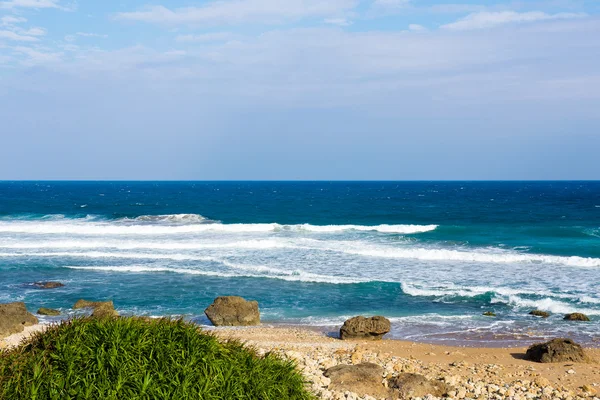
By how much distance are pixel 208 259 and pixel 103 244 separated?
905 centimetres

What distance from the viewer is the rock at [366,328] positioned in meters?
A: 14.8

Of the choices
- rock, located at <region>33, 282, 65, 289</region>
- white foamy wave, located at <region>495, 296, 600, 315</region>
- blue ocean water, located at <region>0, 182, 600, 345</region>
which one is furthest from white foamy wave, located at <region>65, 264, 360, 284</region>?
white foamy wave, located at <region>495, 296, 600, 315</region>

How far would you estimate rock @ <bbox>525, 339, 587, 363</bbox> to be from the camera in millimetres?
12227

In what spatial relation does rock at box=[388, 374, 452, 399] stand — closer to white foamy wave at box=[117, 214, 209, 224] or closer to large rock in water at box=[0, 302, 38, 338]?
large rock in water at box=[0, 302, 38, 338]

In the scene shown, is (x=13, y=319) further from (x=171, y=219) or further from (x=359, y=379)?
(x=171, y=219)

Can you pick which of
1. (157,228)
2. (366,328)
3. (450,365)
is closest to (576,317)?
(366,328)

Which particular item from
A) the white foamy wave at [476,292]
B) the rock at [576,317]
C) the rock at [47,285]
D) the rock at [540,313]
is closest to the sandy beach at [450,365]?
the rock at [576,317]

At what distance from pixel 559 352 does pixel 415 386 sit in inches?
182

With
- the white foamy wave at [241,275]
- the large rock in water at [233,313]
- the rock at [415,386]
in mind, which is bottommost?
the white foamy wave at [241,275]

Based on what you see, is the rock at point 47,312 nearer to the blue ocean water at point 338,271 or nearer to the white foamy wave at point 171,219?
the blue ocean water at point 338,271

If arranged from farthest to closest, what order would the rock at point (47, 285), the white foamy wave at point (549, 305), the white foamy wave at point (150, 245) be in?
the white foamy wave at point (150, 245) → the rock at point (47, 285) → the white foamy wave at point (549, 305)

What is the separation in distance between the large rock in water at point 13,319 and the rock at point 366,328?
847 centimetres

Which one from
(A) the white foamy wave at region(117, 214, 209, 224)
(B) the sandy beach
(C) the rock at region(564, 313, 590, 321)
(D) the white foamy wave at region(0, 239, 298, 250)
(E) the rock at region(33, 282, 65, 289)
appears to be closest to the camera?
(B) the sandy beach

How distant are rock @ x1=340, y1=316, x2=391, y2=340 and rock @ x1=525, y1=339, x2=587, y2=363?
12.3ft
